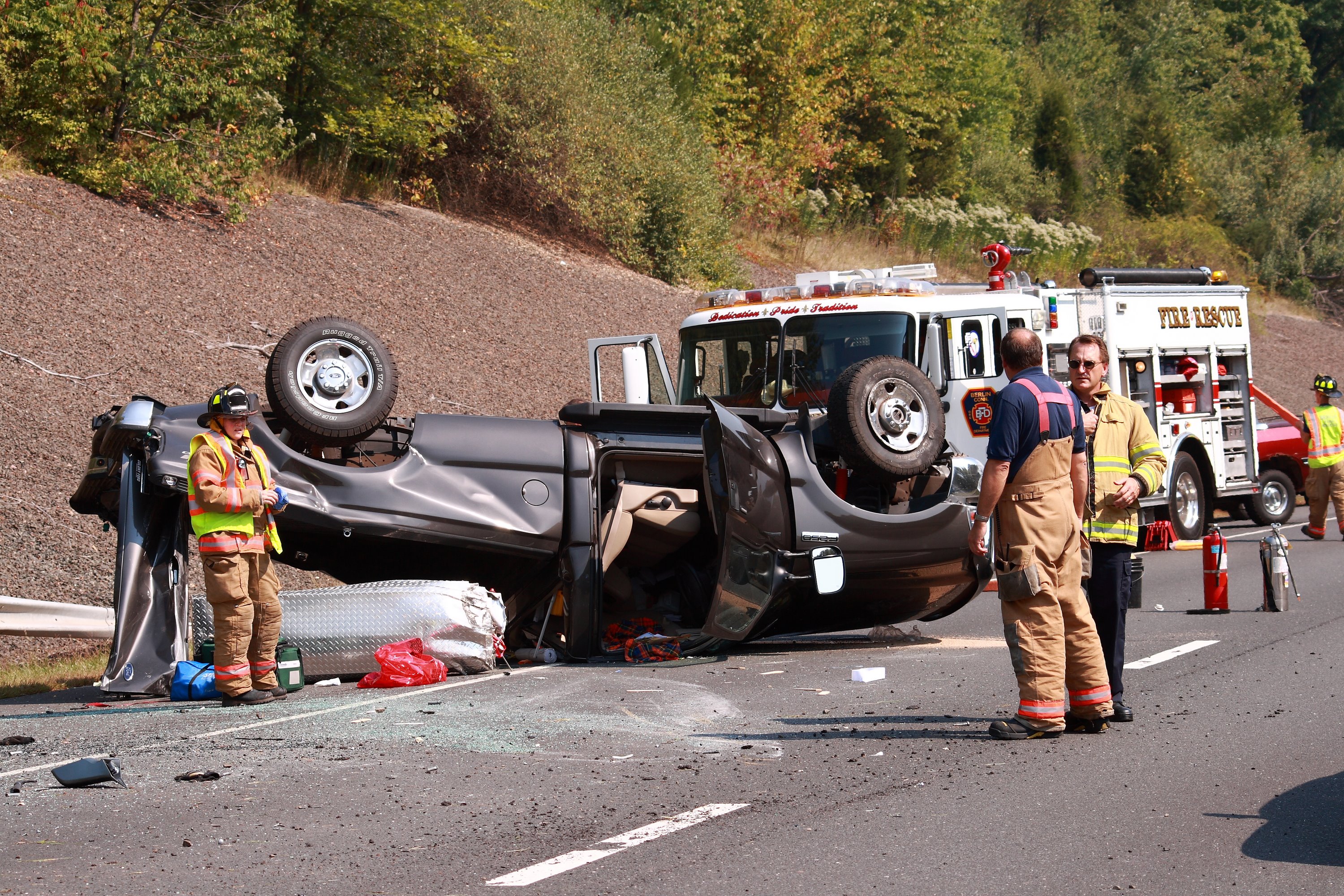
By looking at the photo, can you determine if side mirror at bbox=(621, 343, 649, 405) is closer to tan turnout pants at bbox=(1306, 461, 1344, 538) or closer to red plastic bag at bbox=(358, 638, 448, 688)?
red plastic bag at bbox=(358, 638, 448, 688)

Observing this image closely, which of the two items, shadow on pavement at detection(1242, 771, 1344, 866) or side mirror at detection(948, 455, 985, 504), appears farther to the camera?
side mirror at detection(948, 455, 985, 504)

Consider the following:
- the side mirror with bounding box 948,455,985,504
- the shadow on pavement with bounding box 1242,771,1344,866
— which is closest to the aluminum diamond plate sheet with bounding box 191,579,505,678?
the side mirror with bounding box 948,455,985,504

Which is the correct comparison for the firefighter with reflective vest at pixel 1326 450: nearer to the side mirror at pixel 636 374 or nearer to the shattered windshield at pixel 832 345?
the shattered windshield at pixel 832 345

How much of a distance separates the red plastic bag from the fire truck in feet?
9.30

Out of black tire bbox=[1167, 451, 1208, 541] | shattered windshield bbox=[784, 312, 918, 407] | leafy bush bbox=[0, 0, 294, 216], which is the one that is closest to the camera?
shattered windshield bbox=[784, 312, 918, 407]

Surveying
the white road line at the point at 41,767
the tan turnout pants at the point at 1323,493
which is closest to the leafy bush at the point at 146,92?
the white road line at the point at 41,767

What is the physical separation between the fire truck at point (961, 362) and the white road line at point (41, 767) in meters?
4.72

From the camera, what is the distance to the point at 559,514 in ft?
27.9

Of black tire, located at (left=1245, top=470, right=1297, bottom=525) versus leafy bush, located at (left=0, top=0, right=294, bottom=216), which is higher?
leafy bush, located at (left=0, top=0, right=294, bottom=216)

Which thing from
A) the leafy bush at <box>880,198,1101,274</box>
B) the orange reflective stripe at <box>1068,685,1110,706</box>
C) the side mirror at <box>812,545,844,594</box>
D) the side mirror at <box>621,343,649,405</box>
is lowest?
the orange reflective stripe at <box>1068,685,1110,706</box>

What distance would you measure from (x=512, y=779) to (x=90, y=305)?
447 inches

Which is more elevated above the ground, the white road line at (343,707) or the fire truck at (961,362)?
the fire truck at (961,362)

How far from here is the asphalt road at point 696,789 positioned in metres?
4.42

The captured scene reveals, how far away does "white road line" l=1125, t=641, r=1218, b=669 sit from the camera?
8375 mm
